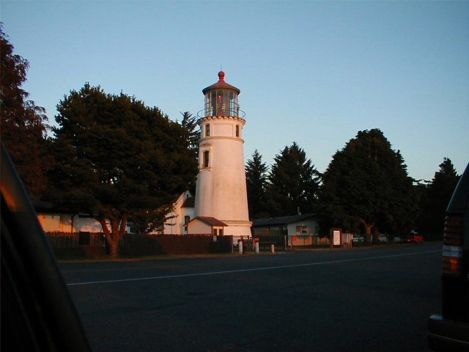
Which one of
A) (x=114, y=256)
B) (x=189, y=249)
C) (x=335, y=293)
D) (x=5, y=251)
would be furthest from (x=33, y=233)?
(x=189, y=249)

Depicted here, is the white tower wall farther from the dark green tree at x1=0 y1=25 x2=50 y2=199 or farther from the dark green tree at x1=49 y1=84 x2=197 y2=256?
the dark green tree at x1=0 y1=25 x2=50 y2=199

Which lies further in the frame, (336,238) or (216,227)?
(336,238)

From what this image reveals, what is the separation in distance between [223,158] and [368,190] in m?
22.2

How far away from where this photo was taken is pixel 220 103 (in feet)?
157

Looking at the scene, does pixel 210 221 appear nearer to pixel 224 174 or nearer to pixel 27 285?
pixel 224 174

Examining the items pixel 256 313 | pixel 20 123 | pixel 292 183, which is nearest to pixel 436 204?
pixel 292 183

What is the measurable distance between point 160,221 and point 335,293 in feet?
112

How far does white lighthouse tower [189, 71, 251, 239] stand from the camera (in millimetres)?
47719

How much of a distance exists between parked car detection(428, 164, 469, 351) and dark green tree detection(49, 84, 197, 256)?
98.8 feet

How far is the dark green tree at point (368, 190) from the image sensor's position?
2387 inches

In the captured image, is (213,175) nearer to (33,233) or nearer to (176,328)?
(176,328)

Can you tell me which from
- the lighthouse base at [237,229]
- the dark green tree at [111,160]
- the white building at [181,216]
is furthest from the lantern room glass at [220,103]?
the white building at [181,216]

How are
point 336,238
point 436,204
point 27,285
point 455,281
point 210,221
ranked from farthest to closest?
point 436,204, point 336,238, point 210,221, point 455,281, point 27,285

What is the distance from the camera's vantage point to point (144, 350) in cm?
577
